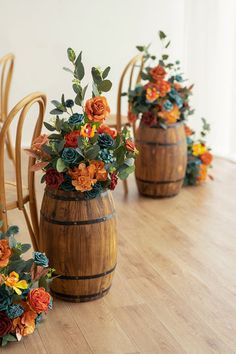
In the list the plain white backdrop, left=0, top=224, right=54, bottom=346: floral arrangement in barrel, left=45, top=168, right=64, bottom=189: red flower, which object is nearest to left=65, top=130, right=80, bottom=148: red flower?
left=45, top=168, right=64, bottom=189: red flower

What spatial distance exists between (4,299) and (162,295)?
2.40 ft

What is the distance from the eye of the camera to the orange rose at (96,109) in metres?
2.76

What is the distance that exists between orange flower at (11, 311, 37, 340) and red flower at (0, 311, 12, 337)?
35 millimetres

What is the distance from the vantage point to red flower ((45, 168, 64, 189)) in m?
2.81

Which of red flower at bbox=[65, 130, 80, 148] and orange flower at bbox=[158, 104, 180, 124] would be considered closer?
red flower at bbox=[65, 130, 80, 148]

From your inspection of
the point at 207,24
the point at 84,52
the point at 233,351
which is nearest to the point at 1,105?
the point at 84,52

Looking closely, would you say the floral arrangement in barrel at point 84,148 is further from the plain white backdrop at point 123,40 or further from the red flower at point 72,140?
the plain white backdrop at point 123,40

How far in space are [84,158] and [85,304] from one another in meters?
0.62

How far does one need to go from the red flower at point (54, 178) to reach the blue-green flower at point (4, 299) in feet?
1.46

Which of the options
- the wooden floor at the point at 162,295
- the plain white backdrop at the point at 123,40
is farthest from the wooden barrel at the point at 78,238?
the plain white backdrop at the point at 123,40

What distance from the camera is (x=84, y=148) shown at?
2775 millimetres

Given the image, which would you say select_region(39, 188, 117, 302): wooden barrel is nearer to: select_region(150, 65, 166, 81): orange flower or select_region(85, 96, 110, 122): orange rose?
select_region(85, 96, 110, 122): orange rose

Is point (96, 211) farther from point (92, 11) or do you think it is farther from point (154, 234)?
point (92, 11)

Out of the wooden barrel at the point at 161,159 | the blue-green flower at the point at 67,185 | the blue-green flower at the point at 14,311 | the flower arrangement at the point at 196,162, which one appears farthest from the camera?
the flower arrangement at the point at 196,162
